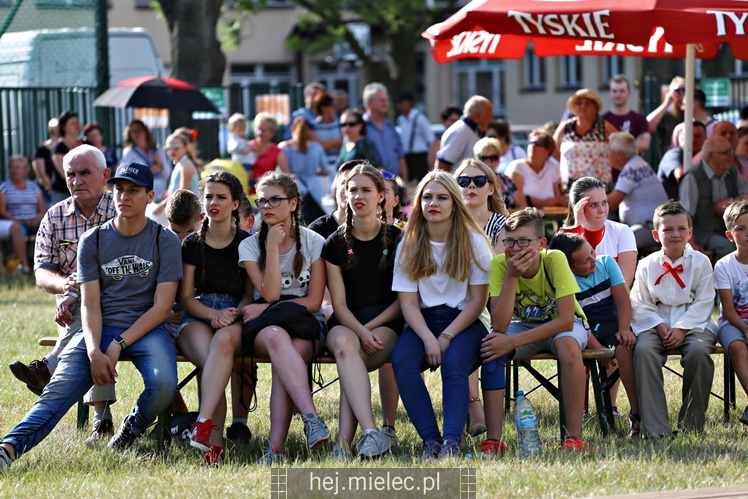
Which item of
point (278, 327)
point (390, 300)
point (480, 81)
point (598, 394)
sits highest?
point (480, 81)

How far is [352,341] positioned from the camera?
20.5 ft

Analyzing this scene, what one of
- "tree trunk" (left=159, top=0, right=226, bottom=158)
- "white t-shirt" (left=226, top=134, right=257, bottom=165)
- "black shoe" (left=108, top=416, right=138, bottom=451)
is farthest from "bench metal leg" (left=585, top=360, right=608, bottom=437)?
"tree trunk" (left=159, top=0, right=226, bottom=158)

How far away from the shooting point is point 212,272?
6.58 meters

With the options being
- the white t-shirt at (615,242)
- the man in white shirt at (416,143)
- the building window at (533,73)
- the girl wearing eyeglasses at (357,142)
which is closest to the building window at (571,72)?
the building window at (533,73)

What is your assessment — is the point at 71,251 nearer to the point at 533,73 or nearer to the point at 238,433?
the point at 238,433

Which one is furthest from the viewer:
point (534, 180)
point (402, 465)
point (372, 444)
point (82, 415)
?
point (534, 180)

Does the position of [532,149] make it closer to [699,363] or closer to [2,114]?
[699,363]

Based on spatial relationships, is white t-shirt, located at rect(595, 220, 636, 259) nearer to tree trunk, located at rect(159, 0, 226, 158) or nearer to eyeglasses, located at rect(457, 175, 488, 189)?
eyeglasses, located at rect(457, 175, 488, 189)

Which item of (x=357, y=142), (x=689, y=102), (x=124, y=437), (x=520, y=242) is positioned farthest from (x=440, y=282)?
(x=357, y=142)

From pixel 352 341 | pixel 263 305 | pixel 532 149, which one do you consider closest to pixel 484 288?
pixel 352 341

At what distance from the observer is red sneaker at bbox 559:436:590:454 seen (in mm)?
5965

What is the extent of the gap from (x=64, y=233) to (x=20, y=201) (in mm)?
8042

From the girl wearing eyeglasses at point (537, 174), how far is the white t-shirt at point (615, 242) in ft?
12.3

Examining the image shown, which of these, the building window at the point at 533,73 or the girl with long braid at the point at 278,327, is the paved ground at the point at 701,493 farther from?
the building window at the point at 533,73
